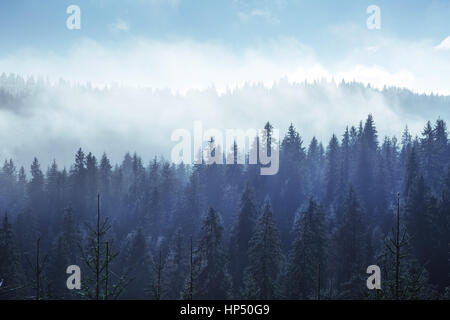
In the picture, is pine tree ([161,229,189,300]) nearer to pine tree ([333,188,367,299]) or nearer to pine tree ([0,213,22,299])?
pine tree ([0,213,22,299])

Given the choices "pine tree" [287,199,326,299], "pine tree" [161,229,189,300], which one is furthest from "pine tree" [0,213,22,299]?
"pine tree" [287,199,326,299]

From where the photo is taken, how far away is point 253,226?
141ft

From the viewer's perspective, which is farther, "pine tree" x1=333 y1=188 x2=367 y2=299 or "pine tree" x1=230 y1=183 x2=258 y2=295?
"pine tree" x1=230 y1=183 x2=258 y2=295

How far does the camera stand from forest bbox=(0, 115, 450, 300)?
31.9m

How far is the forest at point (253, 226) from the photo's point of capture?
3191 cm

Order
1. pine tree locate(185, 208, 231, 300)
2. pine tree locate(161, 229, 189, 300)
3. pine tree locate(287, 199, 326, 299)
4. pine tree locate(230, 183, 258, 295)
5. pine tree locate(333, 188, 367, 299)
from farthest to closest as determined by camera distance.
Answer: pine tree locate(230, 183, 258, 295), pine tree locate(161, 229, 189, 300), pine tree locate(333, 188, 367, 299), pine tree locate(287, 199, 326, 299), pine tree locate(185, 208, 231, 300)

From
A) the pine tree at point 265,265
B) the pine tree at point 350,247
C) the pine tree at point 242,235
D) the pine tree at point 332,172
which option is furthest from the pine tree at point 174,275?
the pine tree at point 332,172

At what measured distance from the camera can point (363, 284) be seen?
31766mm

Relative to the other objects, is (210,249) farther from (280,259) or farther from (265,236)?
(280,259)

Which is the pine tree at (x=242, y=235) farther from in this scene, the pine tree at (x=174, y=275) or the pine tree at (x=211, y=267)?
the pine tree at (x=211, y=267)

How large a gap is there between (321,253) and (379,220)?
780 inches

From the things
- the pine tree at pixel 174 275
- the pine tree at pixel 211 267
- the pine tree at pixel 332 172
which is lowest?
the pine tree at pixel 174 275

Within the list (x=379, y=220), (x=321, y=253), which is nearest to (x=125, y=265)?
(x=321, y=253)
